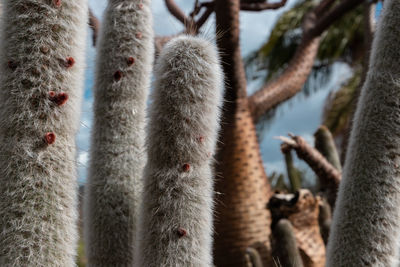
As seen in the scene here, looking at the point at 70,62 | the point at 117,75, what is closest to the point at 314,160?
the point at 117,75

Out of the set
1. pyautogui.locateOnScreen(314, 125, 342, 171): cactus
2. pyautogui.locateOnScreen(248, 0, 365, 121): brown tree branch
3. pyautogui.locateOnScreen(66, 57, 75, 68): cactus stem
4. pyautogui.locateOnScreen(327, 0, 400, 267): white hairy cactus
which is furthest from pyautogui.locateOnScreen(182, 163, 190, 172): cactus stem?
pyautogui.locateOnScreen(314, 125, 342, 171): cactus

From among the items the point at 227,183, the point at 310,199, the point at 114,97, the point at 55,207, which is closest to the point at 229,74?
the point at 227,183

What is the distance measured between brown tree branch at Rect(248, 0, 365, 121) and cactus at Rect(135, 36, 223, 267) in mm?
3299

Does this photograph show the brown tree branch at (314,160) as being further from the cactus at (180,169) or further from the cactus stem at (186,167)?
the cactus stem at (186,167)

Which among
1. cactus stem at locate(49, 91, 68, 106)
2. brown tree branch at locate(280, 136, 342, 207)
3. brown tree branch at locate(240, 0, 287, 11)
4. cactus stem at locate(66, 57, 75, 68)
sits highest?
brown tree branch at locate(240, 0, 287, 11)

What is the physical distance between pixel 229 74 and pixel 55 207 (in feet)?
10.5

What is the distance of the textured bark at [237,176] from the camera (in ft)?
14.9

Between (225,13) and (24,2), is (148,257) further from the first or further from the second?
(225,13)

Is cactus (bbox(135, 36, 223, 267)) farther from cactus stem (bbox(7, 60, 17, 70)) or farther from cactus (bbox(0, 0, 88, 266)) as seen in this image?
cactus stem (bbox(7, 60, 17, 70))

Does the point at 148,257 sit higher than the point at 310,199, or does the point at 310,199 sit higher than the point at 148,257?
the point at 148,257

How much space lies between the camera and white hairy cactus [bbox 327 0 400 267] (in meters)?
1.95

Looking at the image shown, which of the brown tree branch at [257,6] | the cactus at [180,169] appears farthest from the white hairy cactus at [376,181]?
the brown tree branch at [257,6]

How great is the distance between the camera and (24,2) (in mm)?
1753

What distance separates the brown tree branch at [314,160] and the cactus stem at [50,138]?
3.23m
